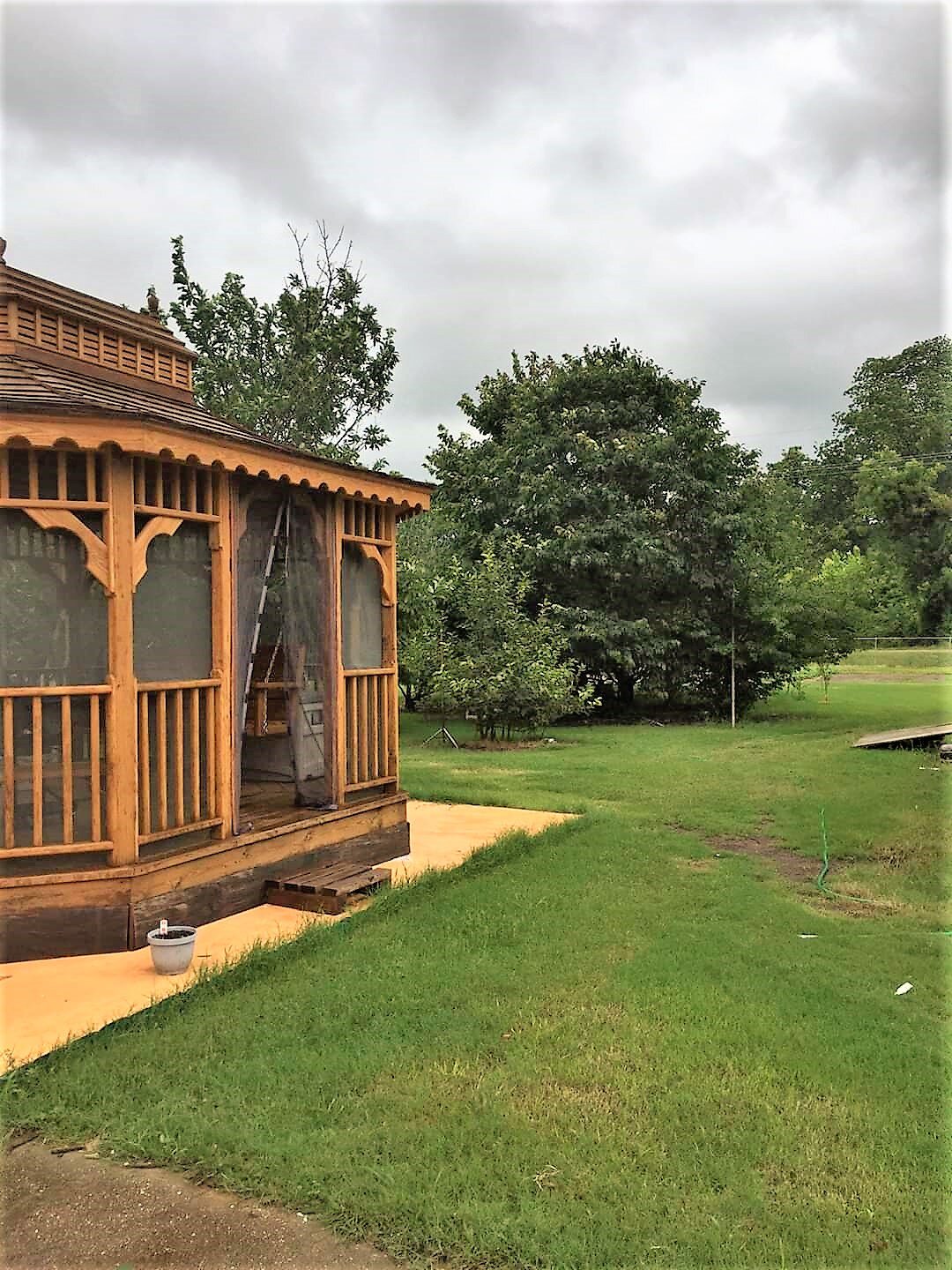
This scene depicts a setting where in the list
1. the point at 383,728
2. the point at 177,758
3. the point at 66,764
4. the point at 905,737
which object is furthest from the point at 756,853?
the point at 905,737

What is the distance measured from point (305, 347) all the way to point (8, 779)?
14185 mm

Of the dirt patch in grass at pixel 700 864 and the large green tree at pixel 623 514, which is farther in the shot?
the large green tree at pixel 623 514

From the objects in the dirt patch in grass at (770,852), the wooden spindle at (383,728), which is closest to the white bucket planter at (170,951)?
the wooden spindle at (383,728)

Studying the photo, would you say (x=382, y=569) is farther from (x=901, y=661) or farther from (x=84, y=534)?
(x=901, y=661)

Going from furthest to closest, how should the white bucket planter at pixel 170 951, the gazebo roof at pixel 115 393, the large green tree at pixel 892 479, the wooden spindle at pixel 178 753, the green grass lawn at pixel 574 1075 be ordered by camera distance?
1. the large green tree at pixel 892 479
2. the wooden spindle at pixel 178 753
3. the gazebo roof at pixel 115 393
4. the white bucket planter at pixel 170 951
5. the green grass lawn at pixel 574 1075

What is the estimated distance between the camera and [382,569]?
615cm

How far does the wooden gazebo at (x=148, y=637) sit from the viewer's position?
419cm

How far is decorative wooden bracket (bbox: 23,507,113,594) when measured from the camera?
4.14 meters

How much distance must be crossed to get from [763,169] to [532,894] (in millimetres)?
5047

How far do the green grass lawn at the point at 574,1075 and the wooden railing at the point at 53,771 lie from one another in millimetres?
1033

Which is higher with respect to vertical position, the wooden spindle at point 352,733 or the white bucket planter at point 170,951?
the wooden spindle at point 352,733

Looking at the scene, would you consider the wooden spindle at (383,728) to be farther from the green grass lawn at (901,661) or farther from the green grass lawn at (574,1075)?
the green grass lawn at (901,661)

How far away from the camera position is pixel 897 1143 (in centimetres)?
261

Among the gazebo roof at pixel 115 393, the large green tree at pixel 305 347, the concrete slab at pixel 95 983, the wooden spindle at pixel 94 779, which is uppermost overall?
the large green tree at pixel 305 347
